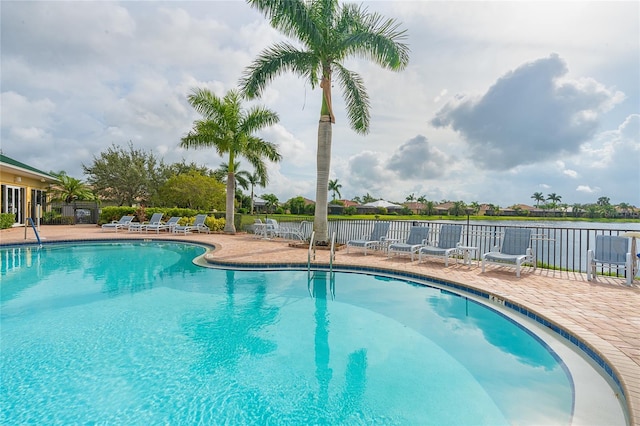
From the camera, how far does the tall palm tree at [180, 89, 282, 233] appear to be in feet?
51.9

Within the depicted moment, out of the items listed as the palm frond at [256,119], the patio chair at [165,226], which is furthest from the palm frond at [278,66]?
the patio chair at [165,226]

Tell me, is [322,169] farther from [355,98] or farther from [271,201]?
[271,201]

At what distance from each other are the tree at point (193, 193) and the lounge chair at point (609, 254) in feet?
80.8

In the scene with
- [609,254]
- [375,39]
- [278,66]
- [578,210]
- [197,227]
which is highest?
[375,39]

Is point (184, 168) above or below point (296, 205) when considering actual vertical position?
above

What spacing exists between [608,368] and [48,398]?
554 cm

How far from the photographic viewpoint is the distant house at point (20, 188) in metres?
17.9

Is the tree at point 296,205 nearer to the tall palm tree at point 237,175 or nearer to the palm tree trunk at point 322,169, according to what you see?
the tall palm tree at point 237,175

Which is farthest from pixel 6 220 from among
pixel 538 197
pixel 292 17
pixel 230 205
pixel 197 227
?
pixel 538 197

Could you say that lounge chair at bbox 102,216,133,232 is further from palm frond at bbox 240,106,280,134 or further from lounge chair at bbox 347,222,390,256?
lounge chair at bbox 347,222,390,256

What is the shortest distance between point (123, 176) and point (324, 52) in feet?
83.1

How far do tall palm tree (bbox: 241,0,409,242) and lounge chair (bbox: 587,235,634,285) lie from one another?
7.28 meters

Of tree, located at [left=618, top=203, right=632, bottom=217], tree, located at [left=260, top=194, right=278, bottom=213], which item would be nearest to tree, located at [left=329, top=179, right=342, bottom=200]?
tree, located at [left=260, top=194, right=278, bottom=213]

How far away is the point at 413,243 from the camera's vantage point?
9602mm
